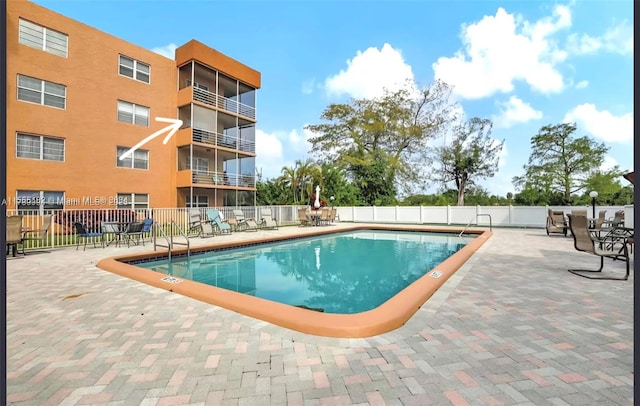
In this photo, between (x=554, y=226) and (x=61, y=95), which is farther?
(x=61, y=95)

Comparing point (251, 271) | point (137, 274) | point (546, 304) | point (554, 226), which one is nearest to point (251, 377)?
point (546, 304)

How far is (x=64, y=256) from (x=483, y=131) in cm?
Result: 2866

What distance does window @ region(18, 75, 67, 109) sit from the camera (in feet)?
42.9

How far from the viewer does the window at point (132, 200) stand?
624 inches

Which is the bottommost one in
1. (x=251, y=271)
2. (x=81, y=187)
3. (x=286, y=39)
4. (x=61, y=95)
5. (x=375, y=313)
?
(x=251, y=271)

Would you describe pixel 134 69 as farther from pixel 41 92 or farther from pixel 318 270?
pixel 318 270

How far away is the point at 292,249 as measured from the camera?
11.1 metres

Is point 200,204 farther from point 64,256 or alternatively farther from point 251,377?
point 251,377

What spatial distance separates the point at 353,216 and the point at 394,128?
9.75m

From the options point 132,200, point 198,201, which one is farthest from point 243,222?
point 132,200

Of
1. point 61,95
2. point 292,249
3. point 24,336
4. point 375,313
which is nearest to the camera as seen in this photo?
point 24,336

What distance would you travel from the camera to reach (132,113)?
16594mm

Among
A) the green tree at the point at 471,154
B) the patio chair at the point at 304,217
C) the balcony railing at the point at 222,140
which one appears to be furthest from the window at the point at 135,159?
the green tree at the point at 471,154

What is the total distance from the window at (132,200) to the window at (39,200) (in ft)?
7.73
